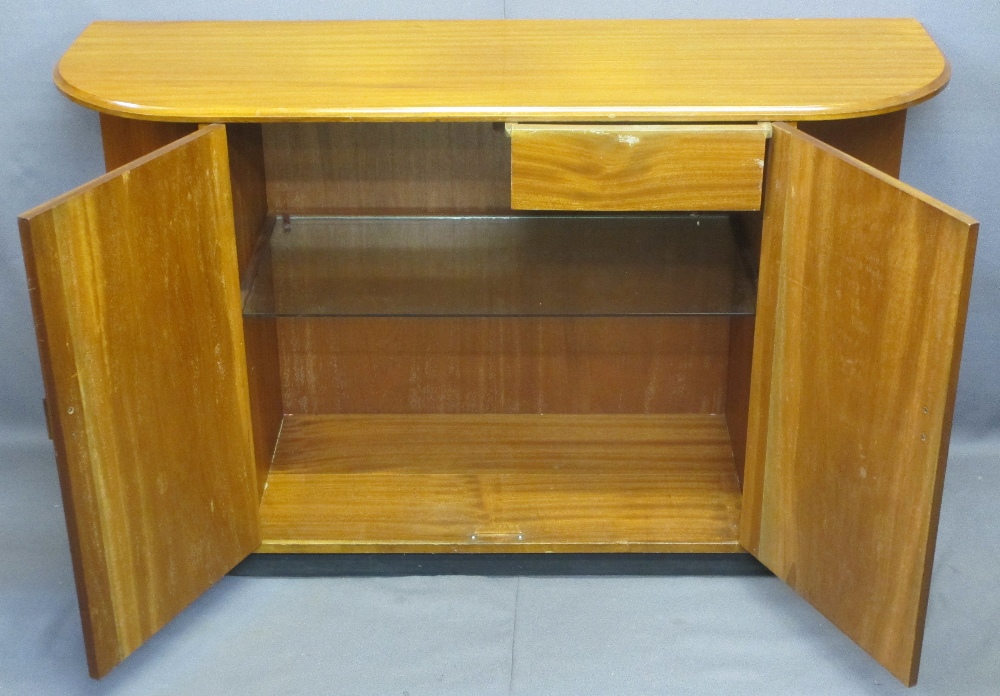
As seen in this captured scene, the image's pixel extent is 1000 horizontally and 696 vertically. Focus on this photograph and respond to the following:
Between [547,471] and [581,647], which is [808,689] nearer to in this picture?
[581,647]

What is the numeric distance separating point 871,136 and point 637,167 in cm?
40

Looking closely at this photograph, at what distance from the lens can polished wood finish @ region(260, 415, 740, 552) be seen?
1704mm

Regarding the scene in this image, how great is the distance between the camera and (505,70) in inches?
61.9

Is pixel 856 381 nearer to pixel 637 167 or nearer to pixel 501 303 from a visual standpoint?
pixel 637 167

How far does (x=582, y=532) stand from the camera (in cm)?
171

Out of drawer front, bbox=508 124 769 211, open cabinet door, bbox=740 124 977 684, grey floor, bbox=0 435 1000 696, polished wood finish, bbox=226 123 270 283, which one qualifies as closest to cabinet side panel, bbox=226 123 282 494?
polished wood finish, bbox=226 123 270 283

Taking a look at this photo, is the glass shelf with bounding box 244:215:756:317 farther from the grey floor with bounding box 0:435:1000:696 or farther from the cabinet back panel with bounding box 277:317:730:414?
the grey floor with bounding box 0:435:1000:696

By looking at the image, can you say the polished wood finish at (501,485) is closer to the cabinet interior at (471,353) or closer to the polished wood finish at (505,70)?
the cabinet interior at (471,353)

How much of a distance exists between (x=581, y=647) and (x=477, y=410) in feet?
1.71

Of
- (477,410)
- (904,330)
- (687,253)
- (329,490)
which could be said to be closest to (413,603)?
(329,490)

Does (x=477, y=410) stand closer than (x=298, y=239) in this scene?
No

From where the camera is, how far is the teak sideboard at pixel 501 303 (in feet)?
4.42

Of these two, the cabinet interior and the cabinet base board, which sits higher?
the cabinet interior

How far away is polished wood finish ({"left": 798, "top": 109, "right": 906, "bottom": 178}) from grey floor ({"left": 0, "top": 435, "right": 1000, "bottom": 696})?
1.85ft
